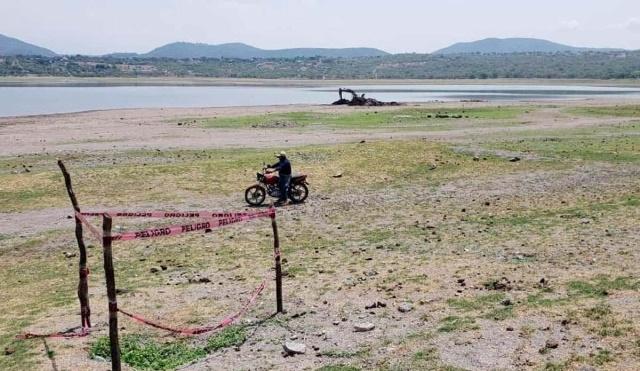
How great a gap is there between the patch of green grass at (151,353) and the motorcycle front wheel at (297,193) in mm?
13671

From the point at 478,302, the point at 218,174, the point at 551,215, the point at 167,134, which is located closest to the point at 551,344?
the point at 478,302

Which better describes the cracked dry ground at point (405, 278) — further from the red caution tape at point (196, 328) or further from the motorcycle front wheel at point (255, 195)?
the motorcycle front wheel at point (255, 195)

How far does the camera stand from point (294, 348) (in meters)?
11.2

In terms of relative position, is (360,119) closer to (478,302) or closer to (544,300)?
(478,302)

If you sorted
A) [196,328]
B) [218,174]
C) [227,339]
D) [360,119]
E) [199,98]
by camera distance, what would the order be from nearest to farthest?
[227,339]
[196,328]
[218,174]
[360,119]
[199,98]

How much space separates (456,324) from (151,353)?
5.55 metres

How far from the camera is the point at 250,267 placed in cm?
1670

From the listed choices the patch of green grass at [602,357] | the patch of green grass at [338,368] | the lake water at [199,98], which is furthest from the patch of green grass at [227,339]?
the lake water at [199,98]

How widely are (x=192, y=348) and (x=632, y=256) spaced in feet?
35.6

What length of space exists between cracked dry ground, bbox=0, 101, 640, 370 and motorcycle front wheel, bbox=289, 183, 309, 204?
36cm

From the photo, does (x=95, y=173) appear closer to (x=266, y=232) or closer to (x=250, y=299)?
(x=266, y=232)

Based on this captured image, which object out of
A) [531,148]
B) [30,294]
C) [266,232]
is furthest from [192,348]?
[531,148]

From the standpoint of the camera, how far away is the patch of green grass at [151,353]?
11.1 meters

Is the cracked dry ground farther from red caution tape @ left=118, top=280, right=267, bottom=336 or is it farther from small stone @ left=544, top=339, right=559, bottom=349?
red caution tape @ left=118, top=280, right=267, bottom=336
